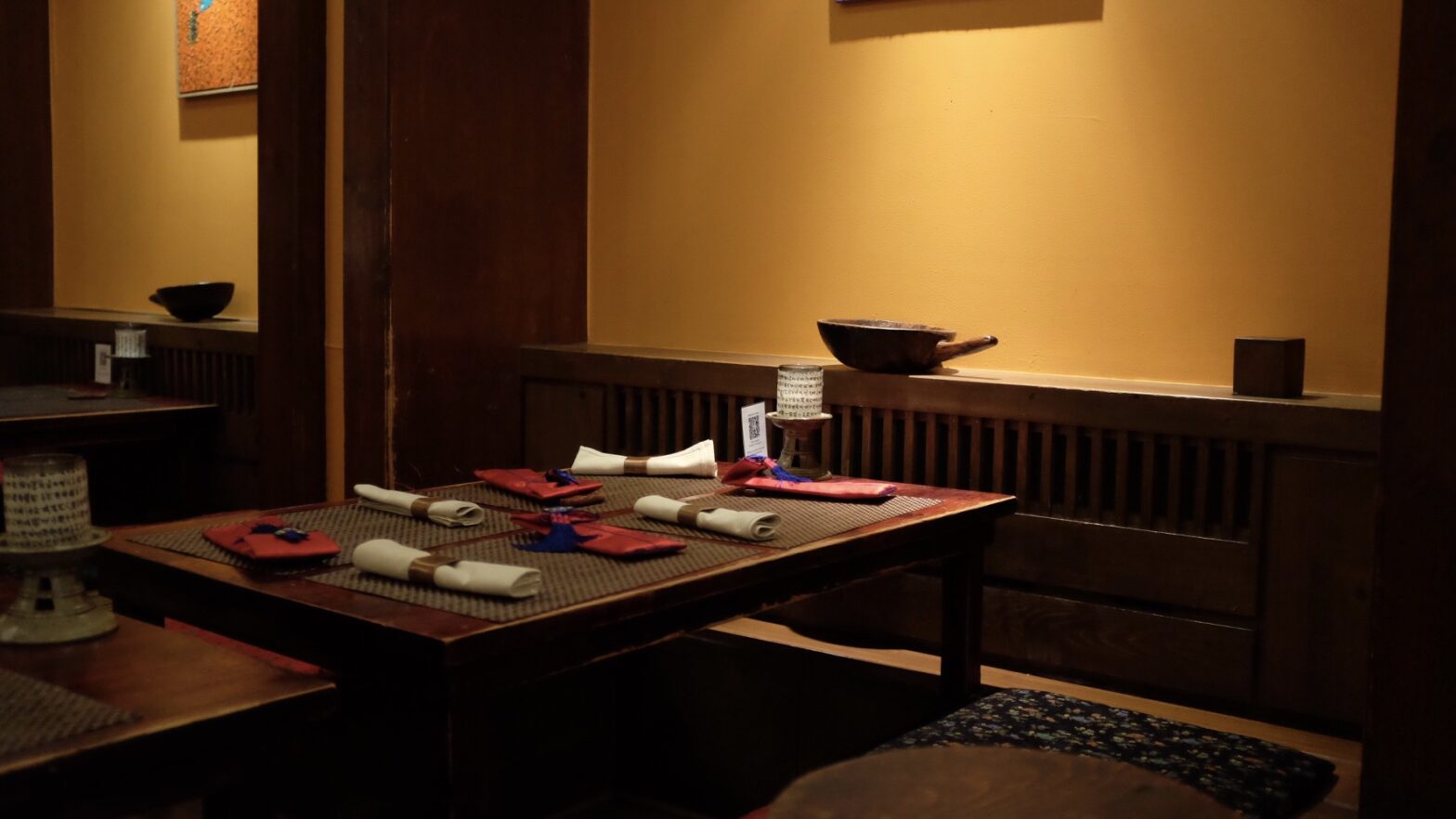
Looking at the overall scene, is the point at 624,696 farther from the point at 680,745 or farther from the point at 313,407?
the point at 313,407

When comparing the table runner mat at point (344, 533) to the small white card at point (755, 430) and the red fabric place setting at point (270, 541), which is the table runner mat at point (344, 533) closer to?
the red fabric place setting at point (270, 541)

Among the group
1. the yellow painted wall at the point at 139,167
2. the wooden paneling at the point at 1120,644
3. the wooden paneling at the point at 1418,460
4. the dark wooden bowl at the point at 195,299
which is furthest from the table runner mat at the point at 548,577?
the yellow painted wall at the point at 139,167

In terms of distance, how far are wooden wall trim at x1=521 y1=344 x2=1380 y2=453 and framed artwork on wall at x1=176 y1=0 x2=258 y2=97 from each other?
77.6 inches

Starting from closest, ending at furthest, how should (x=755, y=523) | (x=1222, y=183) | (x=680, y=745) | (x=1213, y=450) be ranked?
(x=755, y=523)
(x=1213, y=450)
(x=1222, y=183)
(x=680, y=745)

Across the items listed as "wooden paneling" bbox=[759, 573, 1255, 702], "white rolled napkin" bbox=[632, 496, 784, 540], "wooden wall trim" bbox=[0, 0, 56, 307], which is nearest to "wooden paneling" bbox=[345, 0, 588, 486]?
"wooden paneling" bbox=[759, 573, 1255, 702]

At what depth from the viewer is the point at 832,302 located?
3395 mm

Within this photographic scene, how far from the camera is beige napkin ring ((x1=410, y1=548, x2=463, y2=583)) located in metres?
1.77

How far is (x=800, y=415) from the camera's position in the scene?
8.54 feet

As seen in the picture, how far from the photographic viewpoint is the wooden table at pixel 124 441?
3.72 meters

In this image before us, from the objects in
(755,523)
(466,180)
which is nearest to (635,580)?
(755,523)

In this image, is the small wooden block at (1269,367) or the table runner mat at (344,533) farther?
the small wooden block at (1269,367)

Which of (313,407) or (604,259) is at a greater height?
(604,259)

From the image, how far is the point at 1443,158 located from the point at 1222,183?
46.6 inches

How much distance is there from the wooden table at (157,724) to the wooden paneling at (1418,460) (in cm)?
130
